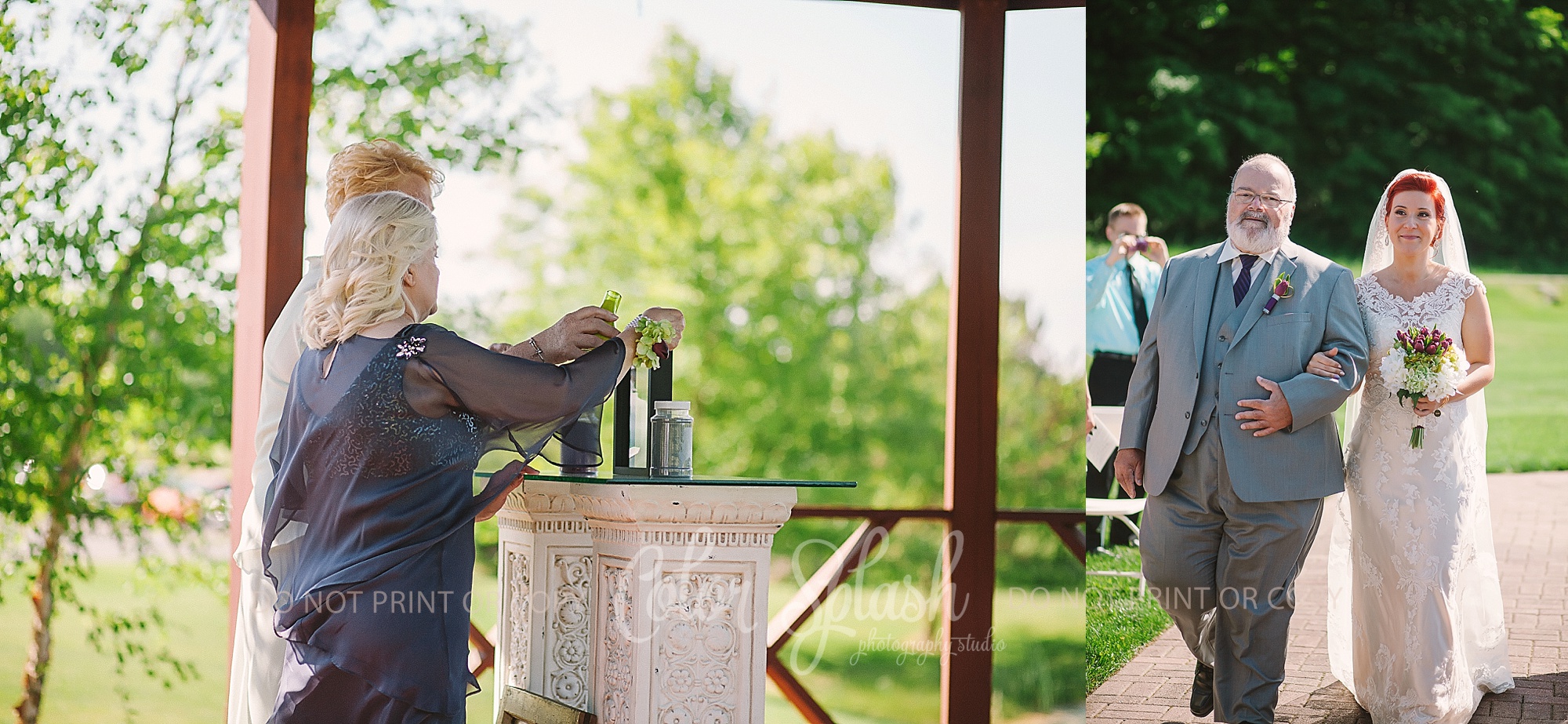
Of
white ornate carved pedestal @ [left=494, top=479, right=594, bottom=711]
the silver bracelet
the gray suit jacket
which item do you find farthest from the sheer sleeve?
the gray suit jacket

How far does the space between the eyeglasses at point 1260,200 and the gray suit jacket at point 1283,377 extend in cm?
13

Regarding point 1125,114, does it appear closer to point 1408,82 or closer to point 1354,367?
point 1408,82

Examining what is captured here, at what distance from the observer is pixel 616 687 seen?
2.81 m

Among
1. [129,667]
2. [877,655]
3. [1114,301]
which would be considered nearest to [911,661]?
[877,655]

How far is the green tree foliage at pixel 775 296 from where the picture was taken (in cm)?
1568

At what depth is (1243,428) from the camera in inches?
134

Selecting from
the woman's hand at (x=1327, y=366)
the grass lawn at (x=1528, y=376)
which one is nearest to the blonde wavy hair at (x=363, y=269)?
the woman's hand at (x=1327, y=366)

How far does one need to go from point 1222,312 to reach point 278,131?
10.4 ft

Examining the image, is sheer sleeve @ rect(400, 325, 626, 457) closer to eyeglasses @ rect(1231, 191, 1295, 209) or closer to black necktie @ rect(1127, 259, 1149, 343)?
eyeglasses @ rect(1231, 191, 1295, 209)

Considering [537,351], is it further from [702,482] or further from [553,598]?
[553,598]

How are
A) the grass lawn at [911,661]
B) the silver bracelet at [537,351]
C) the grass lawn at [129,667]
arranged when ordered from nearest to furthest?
the silver bracelet at [537,351]
the grass lawn at [129,667]
the grass lawn at [911,661]

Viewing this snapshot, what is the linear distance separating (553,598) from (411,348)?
1.04 meters

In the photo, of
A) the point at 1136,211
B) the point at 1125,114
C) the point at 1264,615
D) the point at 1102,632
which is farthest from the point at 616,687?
the point at 1125,114

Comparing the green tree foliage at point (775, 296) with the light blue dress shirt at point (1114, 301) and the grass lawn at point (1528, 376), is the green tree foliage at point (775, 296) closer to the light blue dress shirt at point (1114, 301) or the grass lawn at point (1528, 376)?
the light blue dress shirt at point (1114, 301)
